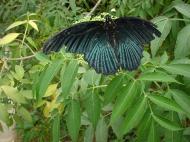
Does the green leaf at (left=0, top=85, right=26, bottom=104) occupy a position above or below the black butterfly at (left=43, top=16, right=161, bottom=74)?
below

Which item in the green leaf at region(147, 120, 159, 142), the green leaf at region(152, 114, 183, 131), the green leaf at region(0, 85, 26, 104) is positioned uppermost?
the green leaf at region(0, 85, 26, 104)

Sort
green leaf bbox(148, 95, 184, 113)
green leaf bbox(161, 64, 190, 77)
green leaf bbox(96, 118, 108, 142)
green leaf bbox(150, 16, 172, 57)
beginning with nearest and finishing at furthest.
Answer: green leaf bbox(148, 95, 184, 113)
green leaf bbox(161, 64, 190, 77)
green leaf bbox(150, 16, 172, 57)
green leaf bbox(96, 118, 108, 142)

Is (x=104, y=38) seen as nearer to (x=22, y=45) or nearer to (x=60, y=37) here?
(x=60, y=37)

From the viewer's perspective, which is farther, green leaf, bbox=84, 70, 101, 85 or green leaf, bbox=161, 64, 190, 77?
green leaf, bbox=84, 70, 101, 85

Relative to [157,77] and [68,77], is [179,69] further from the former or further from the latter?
[68,77]

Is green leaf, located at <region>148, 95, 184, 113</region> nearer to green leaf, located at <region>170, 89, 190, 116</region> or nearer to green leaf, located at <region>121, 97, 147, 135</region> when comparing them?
green leaf, located at <region>121, 97, 147, 135</region>

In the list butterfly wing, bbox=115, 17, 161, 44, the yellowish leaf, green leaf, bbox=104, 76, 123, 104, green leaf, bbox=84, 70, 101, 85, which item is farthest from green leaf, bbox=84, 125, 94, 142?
butterfly wing, bbox=115, 17, 161, 44

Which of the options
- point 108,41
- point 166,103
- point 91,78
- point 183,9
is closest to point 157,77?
point 166,103
